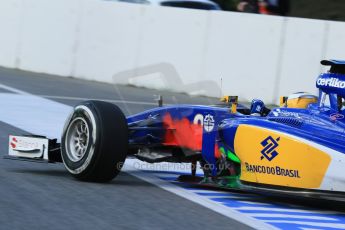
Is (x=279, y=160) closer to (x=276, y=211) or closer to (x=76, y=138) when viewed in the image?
(x=276, y=211)

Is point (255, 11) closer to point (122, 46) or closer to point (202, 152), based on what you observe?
point (122, 46)

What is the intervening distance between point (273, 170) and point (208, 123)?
0.92 m

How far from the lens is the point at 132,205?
6.46 m

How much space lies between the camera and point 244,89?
1609cm

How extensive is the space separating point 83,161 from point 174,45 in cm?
1031

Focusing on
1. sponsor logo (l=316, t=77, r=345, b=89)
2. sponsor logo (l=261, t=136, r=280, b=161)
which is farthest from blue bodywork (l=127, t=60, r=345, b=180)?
sponsor logo (l=261, t=136, r=280, b=161)

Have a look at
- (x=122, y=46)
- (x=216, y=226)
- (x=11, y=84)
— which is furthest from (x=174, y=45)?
(x=216, y=226)

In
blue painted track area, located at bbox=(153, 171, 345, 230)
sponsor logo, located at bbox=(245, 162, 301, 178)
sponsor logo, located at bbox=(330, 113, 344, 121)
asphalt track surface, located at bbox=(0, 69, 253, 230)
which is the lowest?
asphalt track surface, located at bbox=(0, 69, 253, 230)

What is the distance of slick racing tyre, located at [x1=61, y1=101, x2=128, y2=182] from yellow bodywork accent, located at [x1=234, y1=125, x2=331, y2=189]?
3.33 feet

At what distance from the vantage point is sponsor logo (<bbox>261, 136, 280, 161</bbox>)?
262 inches

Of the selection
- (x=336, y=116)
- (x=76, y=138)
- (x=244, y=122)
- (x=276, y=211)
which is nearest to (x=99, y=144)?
(x=76, y=138)

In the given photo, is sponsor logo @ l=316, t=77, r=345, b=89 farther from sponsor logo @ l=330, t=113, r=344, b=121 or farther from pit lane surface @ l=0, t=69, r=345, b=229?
pit lane surface @ l=0, t=69, r=345, b=229

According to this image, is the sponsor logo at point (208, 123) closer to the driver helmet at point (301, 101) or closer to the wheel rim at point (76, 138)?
the driver helmet at point (301, 101)

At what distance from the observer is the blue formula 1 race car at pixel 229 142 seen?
6508mm
